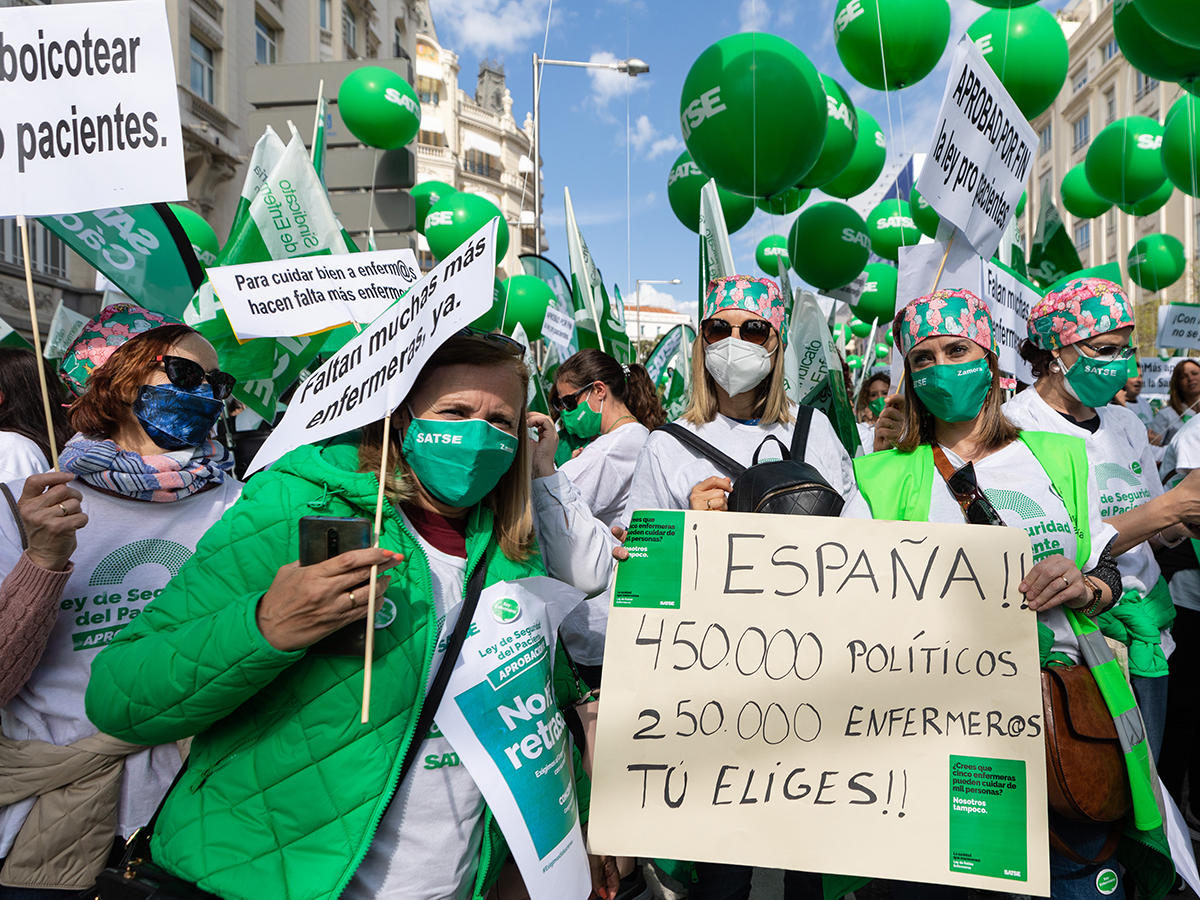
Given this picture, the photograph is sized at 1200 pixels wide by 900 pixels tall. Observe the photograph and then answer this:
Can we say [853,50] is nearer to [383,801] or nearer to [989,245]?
[989,245]

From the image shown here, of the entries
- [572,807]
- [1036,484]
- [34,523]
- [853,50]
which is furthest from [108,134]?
[853,50]

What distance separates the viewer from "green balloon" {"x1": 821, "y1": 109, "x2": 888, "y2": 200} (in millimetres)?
8906

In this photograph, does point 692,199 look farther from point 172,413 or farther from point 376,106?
point 172,413

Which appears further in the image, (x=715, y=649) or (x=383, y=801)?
(x=715, y=649)

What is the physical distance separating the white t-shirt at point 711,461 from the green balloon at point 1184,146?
599 cm

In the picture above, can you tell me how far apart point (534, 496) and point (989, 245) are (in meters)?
2.82

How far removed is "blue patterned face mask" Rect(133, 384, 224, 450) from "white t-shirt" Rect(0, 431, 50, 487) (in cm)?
63

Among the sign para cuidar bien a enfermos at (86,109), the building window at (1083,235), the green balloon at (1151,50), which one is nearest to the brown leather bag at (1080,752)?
the sign para cuidar bien a enfermos at (86,109)

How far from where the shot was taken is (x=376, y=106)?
10133 mm

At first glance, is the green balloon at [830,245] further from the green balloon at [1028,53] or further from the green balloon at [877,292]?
the green balloon at [877,292]

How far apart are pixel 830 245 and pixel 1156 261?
17.5 feet

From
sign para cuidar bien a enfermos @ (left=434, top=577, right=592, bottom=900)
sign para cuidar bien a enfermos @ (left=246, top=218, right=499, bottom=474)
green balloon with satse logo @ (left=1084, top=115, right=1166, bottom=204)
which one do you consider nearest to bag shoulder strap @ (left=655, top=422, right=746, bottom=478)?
sign para cuidar bien a enfermos @ (left=434, top=577, right=592, bottom=900)

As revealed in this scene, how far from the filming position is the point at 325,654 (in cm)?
138

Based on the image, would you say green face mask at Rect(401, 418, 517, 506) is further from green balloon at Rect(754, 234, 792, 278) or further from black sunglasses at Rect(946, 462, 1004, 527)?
green balloon at Rect(754, 234, 792, 278)
